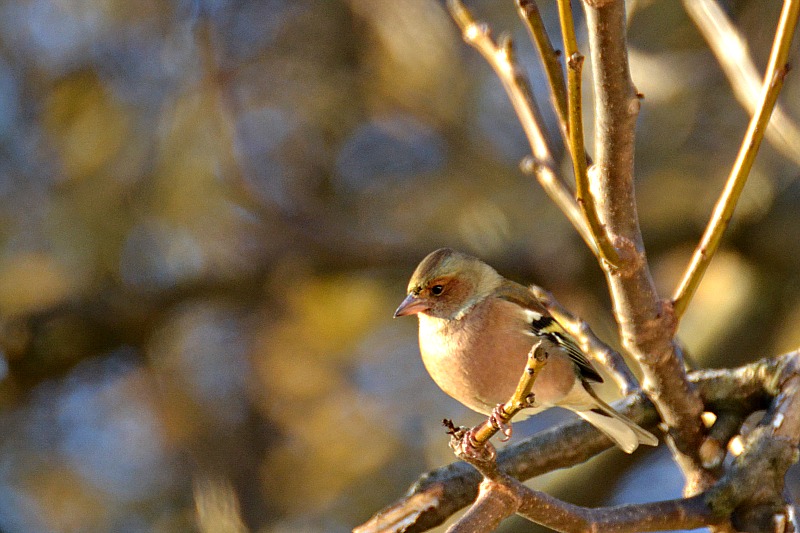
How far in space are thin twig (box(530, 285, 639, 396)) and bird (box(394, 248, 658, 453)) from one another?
0.14m

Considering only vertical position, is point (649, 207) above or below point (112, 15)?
below

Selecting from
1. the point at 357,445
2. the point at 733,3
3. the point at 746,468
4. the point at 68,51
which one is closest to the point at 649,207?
the point at 733,3

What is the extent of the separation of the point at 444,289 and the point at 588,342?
3.00ft

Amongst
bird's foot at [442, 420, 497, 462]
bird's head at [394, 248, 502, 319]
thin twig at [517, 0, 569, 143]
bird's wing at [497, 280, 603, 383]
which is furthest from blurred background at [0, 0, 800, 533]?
bird's foot at [442, 420, 497, 462]

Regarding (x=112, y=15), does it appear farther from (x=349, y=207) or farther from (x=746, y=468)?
(x=746, y=468)

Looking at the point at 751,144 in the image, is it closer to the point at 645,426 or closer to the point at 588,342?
the point at 588,342

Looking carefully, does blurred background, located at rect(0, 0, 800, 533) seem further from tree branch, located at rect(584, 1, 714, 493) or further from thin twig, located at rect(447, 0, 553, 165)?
thin twig, located at rect(447, 0, 553, 165)

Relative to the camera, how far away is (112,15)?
7.23 metres

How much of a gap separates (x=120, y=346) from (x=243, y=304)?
937mm

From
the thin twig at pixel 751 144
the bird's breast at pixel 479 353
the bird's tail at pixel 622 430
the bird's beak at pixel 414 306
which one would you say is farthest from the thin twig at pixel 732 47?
the bird's beak at pixel 414 306

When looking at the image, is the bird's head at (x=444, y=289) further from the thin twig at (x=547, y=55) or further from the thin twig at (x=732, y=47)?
the thin twig at (x=547, y=55)

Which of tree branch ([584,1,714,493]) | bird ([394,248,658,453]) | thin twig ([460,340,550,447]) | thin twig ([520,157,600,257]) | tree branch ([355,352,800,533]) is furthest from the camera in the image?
bird ([394,248,658,453])

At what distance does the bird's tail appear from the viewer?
3221 mm

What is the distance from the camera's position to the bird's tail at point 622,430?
322cm
